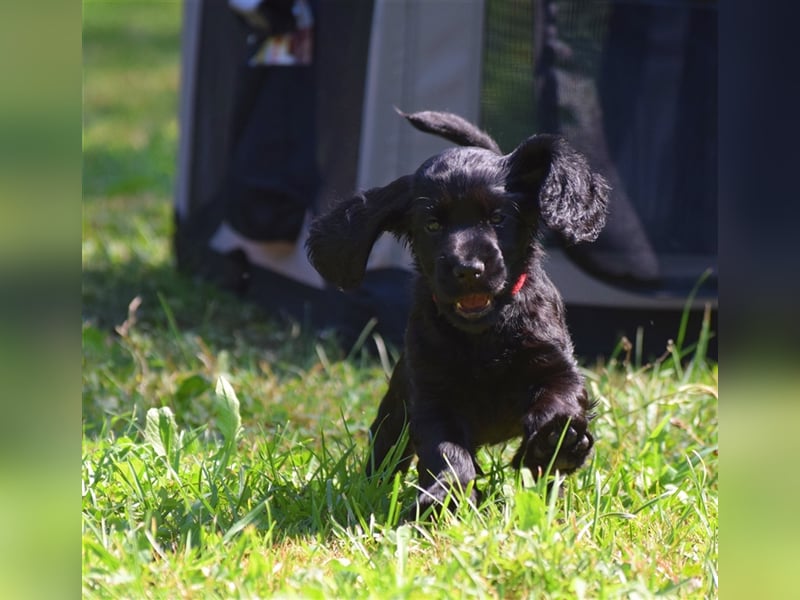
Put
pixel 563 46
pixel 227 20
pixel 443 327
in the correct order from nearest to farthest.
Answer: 1. pixel 443 327
2. pixel 563 46
3. pixel 227 20

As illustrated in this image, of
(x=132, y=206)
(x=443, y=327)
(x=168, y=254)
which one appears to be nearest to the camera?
(x=443, y=327)

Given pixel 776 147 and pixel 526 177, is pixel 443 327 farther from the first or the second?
pixel 776 147

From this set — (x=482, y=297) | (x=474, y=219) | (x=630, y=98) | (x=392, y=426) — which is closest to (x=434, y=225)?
(x=474, y=219)

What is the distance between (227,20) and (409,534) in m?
4.05

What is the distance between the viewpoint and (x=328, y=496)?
102 inches

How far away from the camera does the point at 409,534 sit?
2.32 metres

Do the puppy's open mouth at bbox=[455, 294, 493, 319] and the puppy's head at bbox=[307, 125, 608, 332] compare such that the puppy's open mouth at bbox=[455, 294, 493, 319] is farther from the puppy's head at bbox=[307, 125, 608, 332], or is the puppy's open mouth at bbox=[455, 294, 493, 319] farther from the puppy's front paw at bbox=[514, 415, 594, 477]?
the puppy's front paw at bbox=[514, 415, 594, 477]

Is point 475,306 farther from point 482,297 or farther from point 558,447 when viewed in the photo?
point 558,447

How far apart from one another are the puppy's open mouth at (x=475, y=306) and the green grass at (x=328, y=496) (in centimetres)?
36

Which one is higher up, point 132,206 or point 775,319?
point 775,319

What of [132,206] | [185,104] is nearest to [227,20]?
[185,104]

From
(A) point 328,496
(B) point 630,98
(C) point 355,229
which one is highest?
(B) point 630,98

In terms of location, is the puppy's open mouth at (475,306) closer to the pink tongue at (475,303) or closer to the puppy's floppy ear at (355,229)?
the pink tongue at (475,303)

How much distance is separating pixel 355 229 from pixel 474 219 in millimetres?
318
